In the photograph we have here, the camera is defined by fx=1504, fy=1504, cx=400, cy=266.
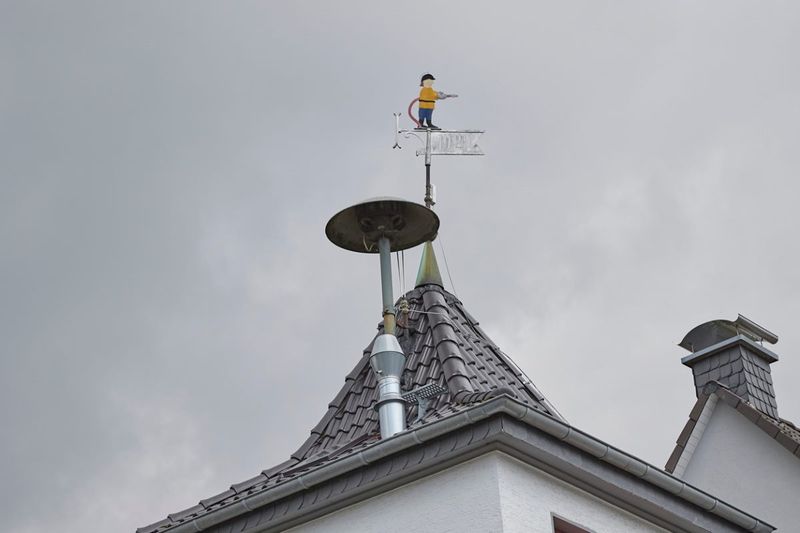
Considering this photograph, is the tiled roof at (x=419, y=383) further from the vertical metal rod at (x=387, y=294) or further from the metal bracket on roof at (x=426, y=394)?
the vertical metal rod at (x=387, y=294)

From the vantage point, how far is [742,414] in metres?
19.9

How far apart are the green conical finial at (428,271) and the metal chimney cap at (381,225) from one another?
102 centimetres

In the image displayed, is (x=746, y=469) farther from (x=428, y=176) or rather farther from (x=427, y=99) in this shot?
(x=427, y=99)

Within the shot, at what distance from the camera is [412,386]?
1528 centimetres

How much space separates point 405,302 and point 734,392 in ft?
21.6

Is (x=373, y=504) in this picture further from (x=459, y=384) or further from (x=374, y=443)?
(x=459, y=384)

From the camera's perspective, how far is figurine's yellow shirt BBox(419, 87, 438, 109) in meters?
18.1

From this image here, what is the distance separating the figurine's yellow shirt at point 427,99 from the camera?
18109 mm

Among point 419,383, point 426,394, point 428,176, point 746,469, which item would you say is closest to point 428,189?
point 428,176

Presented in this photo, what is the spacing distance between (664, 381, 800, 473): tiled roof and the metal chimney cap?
5768 millimetres

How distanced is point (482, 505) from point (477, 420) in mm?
738

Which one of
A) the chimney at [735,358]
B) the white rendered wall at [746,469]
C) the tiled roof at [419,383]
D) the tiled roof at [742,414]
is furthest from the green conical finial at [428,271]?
the chimney at [735,358]

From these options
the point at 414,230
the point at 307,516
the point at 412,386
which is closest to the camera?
the point at 307,516

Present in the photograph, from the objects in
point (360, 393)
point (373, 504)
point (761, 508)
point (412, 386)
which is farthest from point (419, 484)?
point (761, 508)
